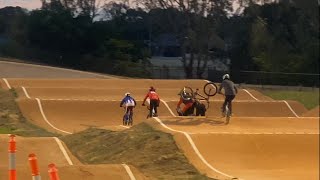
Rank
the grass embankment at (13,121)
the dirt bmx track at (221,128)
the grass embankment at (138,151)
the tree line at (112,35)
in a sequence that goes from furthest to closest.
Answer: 1. the tree line at (112,35)
2. the grass embankment at (13,121)
3. the grass embankment at (138,151)
4. the dirt bmx track at (221,128)

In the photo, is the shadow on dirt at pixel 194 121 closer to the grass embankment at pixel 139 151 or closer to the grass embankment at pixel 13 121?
the grass embankment at pixel 139 151

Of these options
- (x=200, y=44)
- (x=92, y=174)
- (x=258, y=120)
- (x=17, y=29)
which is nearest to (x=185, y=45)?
(x=200, y=44)

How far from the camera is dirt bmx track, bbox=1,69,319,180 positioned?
15094 mm

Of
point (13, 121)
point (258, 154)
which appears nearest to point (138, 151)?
point (258, 154)

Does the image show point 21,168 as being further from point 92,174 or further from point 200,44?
point 200,44

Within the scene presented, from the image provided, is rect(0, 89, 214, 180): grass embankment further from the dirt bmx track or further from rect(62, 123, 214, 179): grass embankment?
the dirt bmx track

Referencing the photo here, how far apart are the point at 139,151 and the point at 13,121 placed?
14109mm

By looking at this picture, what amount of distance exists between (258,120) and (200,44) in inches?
1457

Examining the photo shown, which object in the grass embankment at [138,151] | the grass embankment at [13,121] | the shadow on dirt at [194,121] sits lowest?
the grass embankment at [13,121]

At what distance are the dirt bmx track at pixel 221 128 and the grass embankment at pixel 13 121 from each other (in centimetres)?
46

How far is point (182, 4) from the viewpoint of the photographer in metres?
62.8

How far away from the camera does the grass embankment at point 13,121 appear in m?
25.8

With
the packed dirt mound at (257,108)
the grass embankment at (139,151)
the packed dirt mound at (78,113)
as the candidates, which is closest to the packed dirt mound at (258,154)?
the grass embankment at (139,151)

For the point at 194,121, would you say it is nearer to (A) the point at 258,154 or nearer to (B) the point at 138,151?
(B) the point at 138,151
